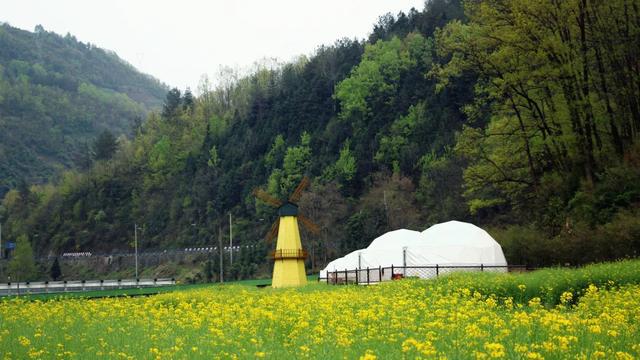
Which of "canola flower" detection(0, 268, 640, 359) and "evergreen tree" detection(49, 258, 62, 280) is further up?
"evergreen tree" detection(49, 258, 62, 280)

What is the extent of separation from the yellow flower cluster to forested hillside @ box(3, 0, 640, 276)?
689 inches

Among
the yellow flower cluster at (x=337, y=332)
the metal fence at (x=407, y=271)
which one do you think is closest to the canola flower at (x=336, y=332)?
the yellow flower cluster at (x=337, y=332)

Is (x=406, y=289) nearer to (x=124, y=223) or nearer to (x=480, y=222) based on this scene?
(x=480, y=222)

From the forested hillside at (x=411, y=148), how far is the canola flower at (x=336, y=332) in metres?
17.3

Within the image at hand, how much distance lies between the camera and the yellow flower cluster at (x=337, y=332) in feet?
39.5

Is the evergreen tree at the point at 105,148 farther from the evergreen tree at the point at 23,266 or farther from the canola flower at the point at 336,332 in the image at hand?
the canola flower at the point at 336,332

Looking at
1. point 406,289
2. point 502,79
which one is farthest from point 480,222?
point 406,289

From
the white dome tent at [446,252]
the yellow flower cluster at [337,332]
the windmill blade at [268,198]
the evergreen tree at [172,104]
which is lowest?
the yellow flower cluster at [337,332]

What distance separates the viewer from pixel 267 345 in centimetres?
1420

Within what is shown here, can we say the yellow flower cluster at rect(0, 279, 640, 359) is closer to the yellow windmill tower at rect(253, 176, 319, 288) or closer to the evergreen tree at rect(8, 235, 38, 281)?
the yellow windmill tower at rect(253, 176, 319, 288)

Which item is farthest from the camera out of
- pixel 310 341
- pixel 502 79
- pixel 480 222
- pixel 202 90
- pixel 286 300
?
pixel 202 90

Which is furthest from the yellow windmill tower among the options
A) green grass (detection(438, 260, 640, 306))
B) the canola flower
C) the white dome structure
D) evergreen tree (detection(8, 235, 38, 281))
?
evergreen tree (detection(8, 235, 38, 281))

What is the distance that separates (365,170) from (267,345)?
8480cm

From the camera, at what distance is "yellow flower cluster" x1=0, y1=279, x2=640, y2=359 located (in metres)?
12.0
